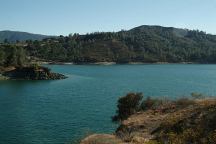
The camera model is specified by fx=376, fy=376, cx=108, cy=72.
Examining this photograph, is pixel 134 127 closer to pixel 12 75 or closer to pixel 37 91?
pixel 37 91

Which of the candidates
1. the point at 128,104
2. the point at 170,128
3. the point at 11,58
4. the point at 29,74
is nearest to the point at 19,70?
the point at 29,74

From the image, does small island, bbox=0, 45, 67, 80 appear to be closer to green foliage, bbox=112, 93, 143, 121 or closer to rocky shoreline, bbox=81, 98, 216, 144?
green foliage, bbox=112, 93, 143, 121

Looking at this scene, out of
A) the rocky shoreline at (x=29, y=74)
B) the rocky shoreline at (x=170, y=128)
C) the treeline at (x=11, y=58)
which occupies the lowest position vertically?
the rocky shoreline at (x=29, y=74)

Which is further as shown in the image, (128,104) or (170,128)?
(128,104)

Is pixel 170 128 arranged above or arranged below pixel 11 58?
below

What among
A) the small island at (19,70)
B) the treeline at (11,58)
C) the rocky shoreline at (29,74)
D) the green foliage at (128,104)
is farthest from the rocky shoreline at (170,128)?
the treeline at (11,58)

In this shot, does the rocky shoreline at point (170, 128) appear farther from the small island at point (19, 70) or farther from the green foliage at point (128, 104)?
the small island at point (19, 70)

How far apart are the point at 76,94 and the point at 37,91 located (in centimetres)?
1401

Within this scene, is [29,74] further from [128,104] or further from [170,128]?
[170,128]

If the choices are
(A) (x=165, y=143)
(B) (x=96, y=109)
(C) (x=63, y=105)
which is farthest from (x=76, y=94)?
(A) (x=165, y=143)

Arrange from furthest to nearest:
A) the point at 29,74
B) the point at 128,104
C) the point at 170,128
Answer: the point at 29,74 < the point at 128,104 < the point at 170,128

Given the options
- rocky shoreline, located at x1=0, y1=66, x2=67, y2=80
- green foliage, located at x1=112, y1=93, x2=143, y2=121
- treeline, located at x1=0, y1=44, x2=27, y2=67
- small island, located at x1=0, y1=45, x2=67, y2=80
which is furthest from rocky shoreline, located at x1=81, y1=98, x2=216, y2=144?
treeline, located at x1=0, y1=44, x2=27, y2=67

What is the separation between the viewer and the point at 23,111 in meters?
73.8

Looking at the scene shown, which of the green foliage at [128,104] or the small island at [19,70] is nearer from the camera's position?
the green foliage at [128,104]
